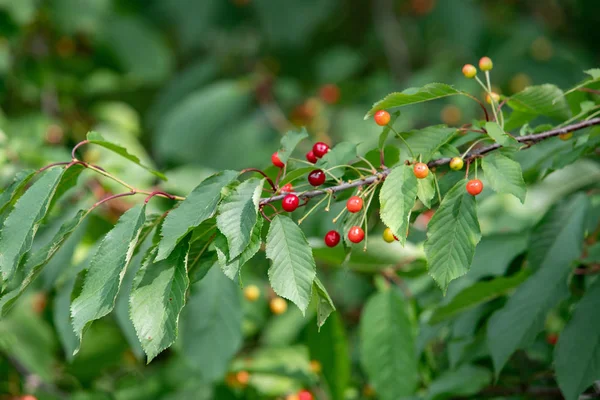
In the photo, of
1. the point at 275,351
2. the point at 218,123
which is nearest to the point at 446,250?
the point at 275,351

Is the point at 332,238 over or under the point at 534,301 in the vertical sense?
over

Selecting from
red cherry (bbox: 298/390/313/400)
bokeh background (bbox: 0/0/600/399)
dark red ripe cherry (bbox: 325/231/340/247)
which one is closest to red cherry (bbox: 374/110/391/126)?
dark red ripe cherry (bbox: 325/231/340/247)

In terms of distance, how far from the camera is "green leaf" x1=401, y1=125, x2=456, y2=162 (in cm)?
127

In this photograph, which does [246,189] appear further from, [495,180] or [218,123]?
[218,123]

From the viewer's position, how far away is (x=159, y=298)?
1136 mm

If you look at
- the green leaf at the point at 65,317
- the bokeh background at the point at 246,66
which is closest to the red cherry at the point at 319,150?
the green leaf at the point at 65,317

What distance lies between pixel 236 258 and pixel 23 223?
1.30ft

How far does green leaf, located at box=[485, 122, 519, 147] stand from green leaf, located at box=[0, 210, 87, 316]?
749mm

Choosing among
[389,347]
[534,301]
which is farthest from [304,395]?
[534,301]

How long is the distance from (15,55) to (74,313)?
3312 millimetres

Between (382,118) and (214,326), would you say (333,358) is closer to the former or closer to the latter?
(214,326)

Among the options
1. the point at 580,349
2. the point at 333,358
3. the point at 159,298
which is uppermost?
the point at 159,298

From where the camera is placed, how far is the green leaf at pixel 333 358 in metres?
2.17

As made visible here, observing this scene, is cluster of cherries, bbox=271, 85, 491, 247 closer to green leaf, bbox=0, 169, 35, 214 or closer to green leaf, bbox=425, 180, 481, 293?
green leaf, bbox=425, 180, 481, 293
